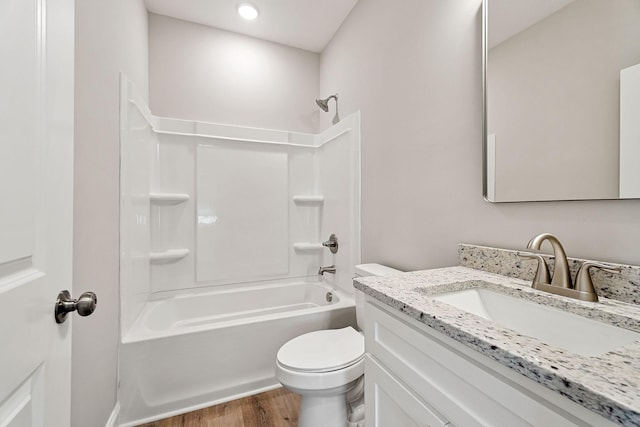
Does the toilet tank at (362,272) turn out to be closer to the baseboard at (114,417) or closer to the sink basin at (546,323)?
the sink basin at (546,323)

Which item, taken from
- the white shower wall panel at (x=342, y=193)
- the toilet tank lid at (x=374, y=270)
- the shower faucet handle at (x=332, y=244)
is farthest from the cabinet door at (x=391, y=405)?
the shower faucet handle at (x=332, y=244)

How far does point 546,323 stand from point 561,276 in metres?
0.15

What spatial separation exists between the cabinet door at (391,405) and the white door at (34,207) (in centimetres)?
81

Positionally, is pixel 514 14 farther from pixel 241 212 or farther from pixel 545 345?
pixel 241 212

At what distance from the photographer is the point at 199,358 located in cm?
158

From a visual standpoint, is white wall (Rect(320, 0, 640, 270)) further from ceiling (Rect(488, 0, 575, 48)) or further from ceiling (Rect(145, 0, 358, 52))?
ceiling (Rect(145, 0, 358, 52))

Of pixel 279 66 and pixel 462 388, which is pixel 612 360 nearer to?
pixel 462 388

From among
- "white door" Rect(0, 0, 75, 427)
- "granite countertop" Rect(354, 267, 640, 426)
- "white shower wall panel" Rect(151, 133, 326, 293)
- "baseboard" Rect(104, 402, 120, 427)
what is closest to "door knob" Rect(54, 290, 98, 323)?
"white door" Rect(0, 0, 75, 427)

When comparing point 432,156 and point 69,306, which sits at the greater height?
point 432,156

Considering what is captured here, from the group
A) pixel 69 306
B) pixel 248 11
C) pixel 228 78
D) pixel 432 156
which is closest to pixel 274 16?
pixel 248 11

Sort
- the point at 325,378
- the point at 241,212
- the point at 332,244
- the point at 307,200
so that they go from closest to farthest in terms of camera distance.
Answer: the point at 325,378 → the point at 332,244 → the point at 241,212 → the point at 307,200

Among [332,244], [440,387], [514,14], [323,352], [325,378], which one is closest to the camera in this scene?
[440,387]

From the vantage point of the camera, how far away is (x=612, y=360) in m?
0.45

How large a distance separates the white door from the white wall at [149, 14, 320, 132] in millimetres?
1787
